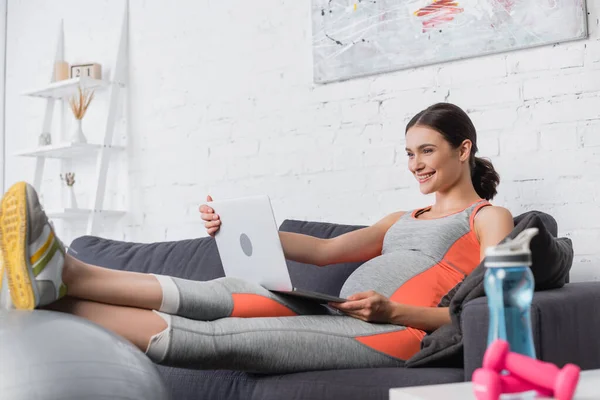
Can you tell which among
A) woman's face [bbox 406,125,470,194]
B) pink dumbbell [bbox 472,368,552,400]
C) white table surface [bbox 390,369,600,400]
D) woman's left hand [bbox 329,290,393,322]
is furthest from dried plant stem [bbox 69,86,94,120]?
pink dumbbell [bbox 472,368,552,400]

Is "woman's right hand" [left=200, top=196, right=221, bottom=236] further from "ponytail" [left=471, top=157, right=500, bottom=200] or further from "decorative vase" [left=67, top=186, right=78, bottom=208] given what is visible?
"decorative vase" [left=67, top=186, right=78, bottom=208]

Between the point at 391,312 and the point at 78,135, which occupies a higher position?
the point at 78,135

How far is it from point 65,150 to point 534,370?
3208 mm

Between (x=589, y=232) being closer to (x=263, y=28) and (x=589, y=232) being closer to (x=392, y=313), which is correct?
(x=392, y=313)

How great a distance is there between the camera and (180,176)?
3.60m

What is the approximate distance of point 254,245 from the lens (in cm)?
200

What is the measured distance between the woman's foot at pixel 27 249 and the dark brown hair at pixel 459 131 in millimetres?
1211

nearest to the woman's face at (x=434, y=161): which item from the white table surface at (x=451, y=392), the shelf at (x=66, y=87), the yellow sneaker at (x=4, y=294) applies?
the white table surface at (x=451, y=392)

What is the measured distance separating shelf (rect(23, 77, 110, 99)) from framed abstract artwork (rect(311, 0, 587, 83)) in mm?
1245

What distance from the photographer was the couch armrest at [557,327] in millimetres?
1596

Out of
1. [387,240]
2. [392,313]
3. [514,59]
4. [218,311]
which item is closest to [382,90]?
[514,59]

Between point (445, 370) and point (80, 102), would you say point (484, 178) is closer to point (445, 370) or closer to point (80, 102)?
point (445, 370)

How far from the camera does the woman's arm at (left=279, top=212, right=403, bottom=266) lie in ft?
7.87

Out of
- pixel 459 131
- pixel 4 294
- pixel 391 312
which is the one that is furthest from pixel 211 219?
pixel 459 131
